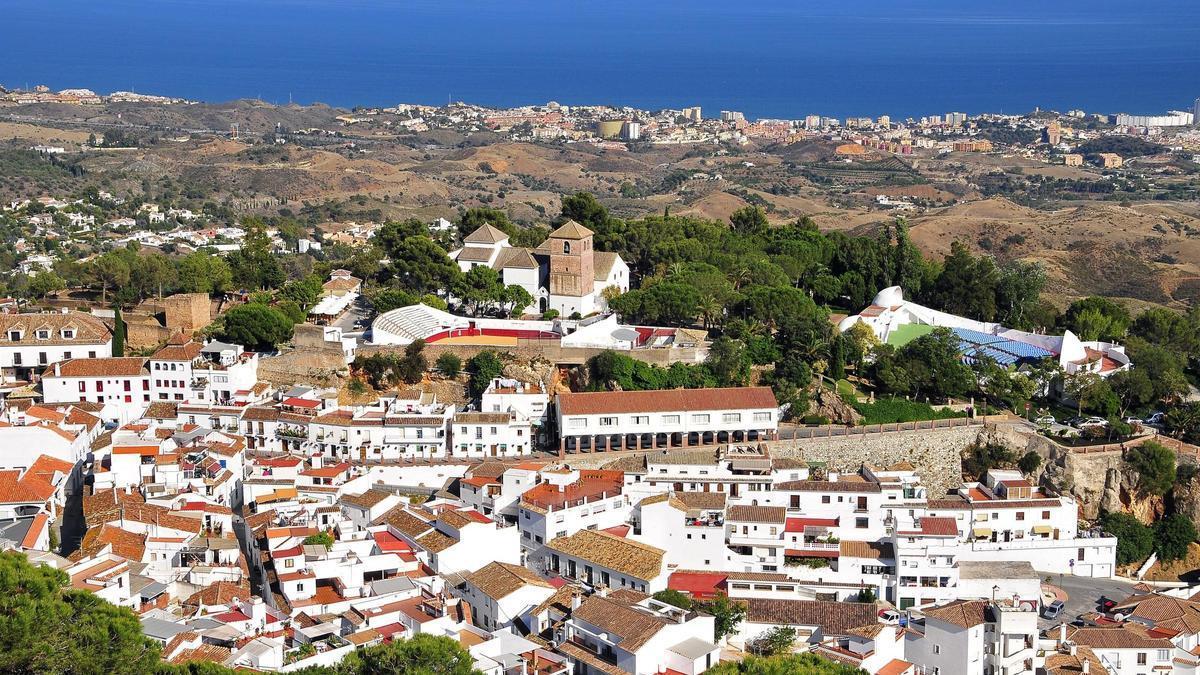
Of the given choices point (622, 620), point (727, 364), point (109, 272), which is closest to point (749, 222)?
point (727, 364)

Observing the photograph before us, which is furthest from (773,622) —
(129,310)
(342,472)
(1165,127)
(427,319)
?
(1165,127)

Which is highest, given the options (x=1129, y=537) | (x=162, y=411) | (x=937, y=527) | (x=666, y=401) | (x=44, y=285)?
(x=44, y=285)

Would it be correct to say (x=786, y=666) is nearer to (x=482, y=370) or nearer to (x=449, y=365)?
(x=482, y=370)

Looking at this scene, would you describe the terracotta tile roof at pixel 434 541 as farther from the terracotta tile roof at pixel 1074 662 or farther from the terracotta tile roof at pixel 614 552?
the terracotta tile roof at pixel 1074 662

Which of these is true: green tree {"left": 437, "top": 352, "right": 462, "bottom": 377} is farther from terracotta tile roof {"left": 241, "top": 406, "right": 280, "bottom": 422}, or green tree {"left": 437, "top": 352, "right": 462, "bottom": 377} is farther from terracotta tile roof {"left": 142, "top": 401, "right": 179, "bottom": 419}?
terracotta tile roof {"left": 142, "top": 401, "right": 179, "bottom": 419}

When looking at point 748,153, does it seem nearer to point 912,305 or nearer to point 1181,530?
point 912,305

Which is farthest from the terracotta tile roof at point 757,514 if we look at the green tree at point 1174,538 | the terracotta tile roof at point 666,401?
the green tree at point 1174,538

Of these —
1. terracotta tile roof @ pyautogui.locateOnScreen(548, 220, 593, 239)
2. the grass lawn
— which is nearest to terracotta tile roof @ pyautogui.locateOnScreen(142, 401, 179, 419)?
terracotta tile roof @ pyautogui.locateOnScreen(548, 220, 593, 239)
